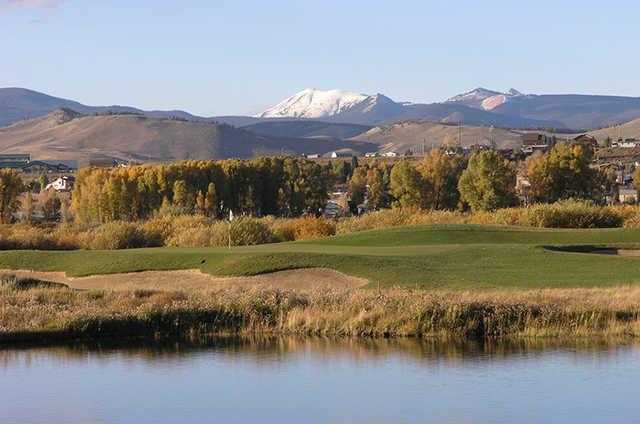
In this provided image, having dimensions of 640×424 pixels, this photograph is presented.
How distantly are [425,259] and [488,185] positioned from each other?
50.0 m

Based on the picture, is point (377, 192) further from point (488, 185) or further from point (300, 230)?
point (300, 230)

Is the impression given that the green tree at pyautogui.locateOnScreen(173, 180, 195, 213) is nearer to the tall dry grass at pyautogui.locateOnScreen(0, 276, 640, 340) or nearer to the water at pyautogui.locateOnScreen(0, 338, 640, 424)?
the tall dry grass at pyautogui.locateOnScreen(0, 276, 640, 340)

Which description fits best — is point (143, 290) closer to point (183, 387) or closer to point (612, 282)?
point (183, 387)

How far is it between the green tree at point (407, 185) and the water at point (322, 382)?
67215 mm

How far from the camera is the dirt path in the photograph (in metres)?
37.6

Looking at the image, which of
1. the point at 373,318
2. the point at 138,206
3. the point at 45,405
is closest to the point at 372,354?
the point at 373,318

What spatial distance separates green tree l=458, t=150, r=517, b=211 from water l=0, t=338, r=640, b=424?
199 feet

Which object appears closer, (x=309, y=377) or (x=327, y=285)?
(x=309, y=377)

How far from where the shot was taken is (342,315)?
3000 cm

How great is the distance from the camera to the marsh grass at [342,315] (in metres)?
29.3

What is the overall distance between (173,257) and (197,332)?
13082 mm

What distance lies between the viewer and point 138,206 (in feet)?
310

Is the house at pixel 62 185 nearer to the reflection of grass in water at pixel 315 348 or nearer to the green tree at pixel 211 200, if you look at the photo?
the green tree at pixel 211 200

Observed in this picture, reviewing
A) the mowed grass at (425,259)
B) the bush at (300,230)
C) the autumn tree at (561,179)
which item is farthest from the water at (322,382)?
the autumn tree at (561,179)
